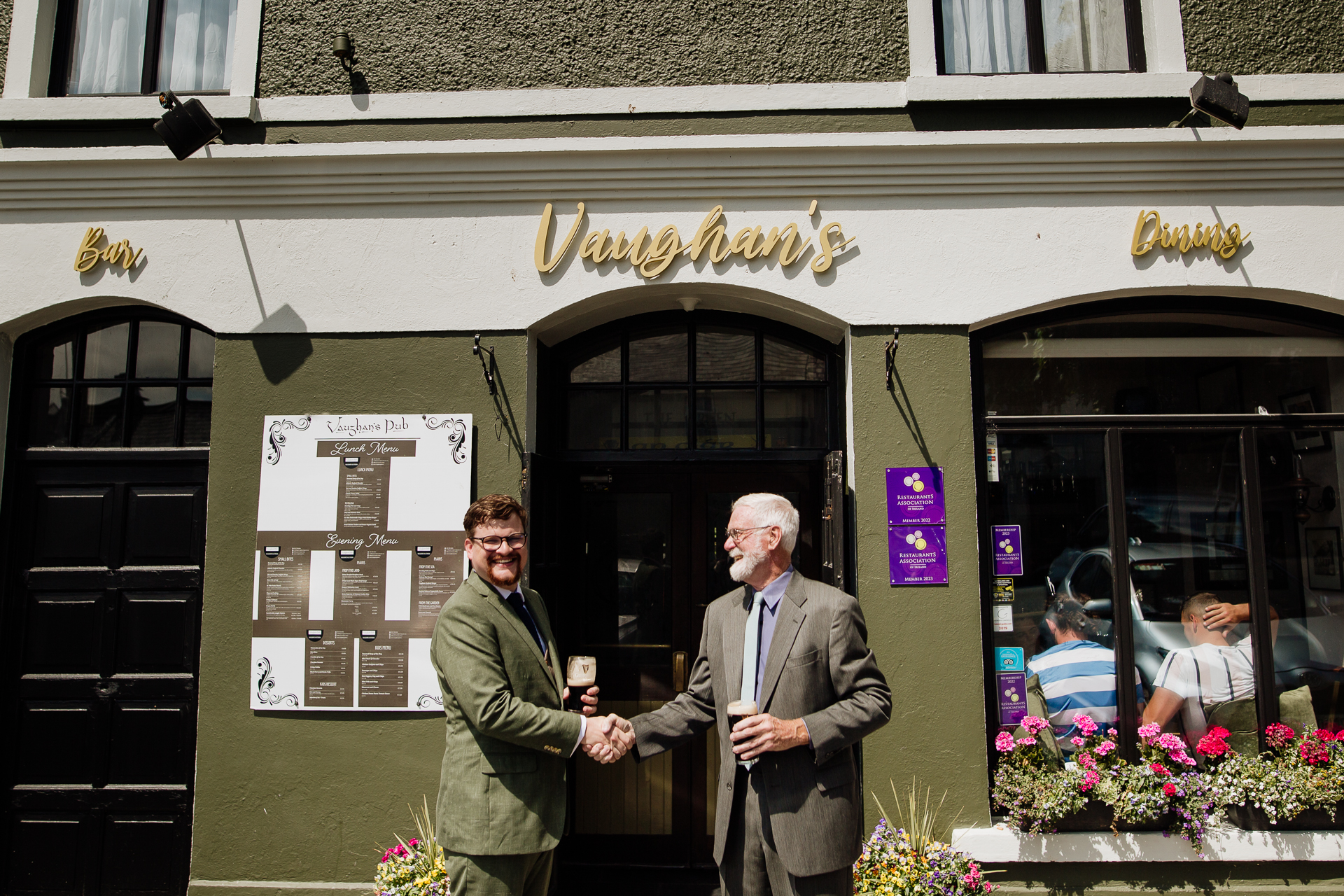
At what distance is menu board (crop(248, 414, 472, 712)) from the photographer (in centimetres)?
454

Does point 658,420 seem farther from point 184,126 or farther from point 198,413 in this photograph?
point 184,126

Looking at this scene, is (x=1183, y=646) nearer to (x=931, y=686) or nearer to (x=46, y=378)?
(x=931, y=686)

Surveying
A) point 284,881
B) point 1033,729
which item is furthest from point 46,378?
point 1033,729

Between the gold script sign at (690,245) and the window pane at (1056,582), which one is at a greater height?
the gold script sign at (690,245)

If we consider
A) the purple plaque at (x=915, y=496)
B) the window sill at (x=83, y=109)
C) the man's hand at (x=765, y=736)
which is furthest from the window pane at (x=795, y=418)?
the window sill at (x=83, y=109)

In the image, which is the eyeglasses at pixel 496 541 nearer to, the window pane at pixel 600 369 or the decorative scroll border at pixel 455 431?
the decorative scroll border at pixel 455 431

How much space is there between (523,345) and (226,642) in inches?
95.8

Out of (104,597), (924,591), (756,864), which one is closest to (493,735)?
(756,864)

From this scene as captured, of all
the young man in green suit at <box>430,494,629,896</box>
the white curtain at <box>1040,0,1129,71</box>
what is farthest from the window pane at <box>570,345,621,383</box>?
the white curtain at <box>1040,0,1129,71</box>

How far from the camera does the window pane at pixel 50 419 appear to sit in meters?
5.02

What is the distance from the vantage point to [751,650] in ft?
9.94

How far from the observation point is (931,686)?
4.44m

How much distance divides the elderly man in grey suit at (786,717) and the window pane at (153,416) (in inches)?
154

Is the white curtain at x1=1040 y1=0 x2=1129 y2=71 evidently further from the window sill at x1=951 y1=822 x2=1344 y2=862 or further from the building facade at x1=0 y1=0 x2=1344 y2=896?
the window sill at x1=951 y1=822 x2=1344 y2=862
